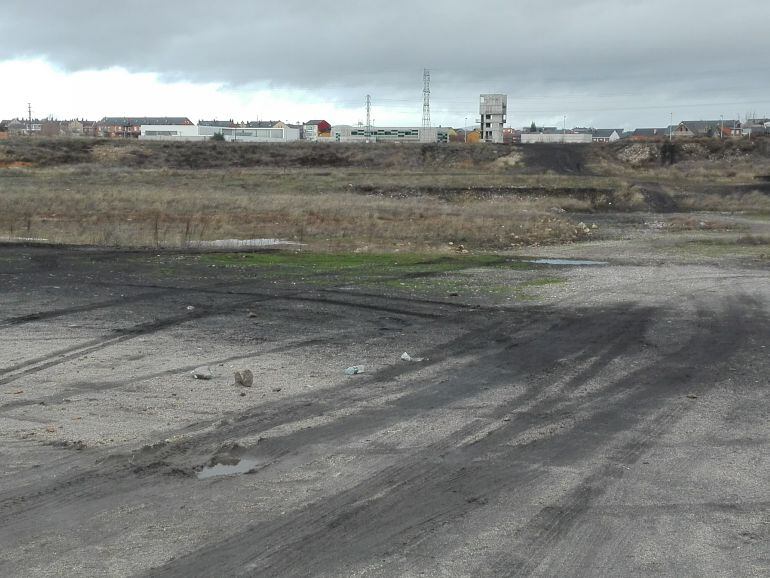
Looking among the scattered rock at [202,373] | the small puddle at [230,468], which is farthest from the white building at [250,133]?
the small puddle at [230,468]

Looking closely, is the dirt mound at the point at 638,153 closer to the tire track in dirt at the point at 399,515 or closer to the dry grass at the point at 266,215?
the dry grass at the point at 266,215

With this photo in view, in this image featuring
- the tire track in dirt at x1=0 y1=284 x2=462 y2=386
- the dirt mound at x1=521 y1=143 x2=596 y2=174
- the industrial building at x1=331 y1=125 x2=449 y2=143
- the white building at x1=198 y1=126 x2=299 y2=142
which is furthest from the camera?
the white building at x1=198 y1=126 x2=299 y2=142

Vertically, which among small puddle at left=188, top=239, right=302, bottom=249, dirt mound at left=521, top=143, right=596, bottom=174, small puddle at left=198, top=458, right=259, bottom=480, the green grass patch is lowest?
small puddle at left=198, top=458, right=259, bottom=480

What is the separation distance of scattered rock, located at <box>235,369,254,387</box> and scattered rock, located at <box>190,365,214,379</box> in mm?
470

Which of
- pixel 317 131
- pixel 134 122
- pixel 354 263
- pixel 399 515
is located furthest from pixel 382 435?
pixel 134 122

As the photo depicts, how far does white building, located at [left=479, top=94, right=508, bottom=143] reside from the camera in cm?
11712

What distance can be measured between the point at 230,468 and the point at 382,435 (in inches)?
65.7

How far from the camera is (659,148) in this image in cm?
8738

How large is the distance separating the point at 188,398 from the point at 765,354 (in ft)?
27.7

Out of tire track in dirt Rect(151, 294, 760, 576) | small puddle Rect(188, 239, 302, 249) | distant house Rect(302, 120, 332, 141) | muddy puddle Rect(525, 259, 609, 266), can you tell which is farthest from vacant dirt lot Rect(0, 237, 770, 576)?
distant house Rect(302, 120, 332, 141)

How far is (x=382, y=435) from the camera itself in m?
8.57

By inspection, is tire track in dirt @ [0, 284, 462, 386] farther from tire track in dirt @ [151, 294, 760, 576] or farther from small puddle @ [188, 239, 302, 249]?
small puddle @ [188, 239, 302, 249]

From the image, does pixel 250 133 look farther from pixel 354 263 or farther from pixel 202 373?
pixel 202 373

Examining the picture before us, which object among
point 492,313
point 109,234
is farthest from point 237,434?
point 109,234
